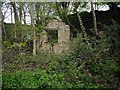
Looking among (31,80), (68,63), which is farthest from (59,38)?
(31,80)

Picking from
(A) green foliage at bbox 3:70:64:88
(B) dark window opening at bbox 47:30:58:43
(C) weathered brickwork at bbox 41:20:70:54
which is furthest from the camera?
(B) dark window opening at bbox 47:30:58:43

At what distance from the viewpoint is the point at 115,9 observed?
17.3 feet

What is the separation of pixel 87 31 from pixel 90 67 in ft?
3.15

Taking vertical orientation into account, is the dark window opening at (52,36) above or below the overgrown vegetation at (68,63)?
above

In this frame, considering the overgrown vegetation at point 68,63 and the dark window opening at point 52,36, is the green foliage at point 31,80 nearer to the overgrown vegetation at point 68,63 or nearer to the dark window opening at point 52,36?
the overgrown vegetation at point 68,63

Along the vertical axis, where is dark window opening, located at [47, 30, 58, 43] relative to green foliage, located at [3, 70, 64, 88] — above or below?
above

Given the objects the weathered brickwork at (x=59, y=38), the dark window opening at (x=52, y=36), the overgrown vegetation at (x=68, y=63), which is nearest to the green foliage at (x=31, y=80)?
the overgrown vegetation at (x=68, y=63)

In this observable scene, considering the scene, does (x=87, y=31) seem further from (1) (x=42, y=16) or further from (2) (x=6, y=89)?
(2) (x=6, y=89)

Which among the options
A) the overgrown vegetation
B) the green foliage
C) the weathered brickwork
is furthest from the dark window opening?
the green foliage

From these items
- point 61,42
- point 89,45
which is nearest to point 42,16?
point 61,42

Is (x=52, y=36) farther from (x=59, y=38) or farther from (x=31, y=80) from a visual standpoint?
(x=31, y=80)

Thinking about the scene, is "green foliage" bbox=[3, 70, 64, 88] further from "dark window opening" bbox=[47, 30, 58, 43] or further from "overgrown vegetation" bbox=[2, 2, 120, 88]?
"dark window opening" bbox=[47, 30, 58, 43]

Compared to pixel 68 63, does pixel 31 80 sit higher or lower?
lower

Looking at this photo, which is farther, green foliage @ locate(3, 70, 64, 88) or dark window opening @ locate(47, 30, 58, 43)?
dark window opening @ locate(47, 30, 58, 43)
